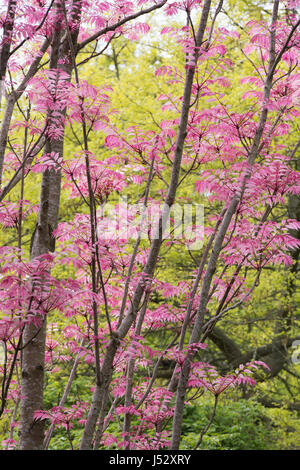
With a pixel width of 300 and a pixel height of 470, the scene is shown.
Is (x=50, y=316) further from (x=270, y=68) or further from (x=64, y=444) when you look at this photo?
(x=270, y=68)

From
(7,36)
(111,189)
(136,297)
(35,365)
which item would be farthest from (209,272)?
(7,36)

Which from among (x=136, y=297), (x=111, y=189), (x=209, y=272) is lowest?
(x=136, y=297)

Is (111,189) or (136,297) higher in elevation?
(111,189)

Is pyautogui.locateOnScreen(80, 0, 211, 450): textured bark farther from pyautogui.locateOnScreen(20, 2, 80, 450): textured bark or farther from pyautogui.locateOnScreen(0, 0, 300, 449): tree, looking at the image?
pyautogui.locateOnScreen(20, 2, 80, 450): textured bark

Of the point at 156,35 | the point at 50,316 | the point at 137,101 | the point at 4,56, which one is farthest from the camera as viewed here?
the point at 156,35

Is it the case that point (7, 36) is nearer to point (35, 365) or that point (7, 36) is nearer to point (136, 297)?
point (136, 297)

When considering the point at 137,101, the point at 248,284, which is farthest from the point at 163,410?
the point at 137,101

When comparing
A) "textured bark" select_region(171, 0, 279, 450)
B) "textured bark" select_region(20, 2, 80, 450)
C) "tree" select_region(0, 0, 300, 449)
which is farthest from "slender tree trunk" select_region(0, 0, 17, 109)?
"textured bark" select_region(171, 0, 279, 450)

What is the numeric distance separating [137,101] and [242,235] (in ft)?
20.0

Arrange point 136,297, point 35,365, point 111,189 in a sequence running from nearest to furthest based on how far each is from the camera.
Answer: point 136,297
point 35,365
point 111,189

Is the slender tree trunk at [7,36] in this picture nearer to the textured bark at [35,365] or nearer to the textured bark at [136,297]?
the textured bark at [35,365]

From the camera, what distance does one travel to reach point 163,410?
11.2ft

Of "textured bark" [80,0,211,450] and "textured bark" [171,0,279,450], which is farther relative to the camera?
"textured bark" [171,0,279,450]

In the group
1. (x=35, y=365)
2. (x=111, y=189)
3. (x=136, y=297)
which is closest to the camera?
(x=136, y=297)
